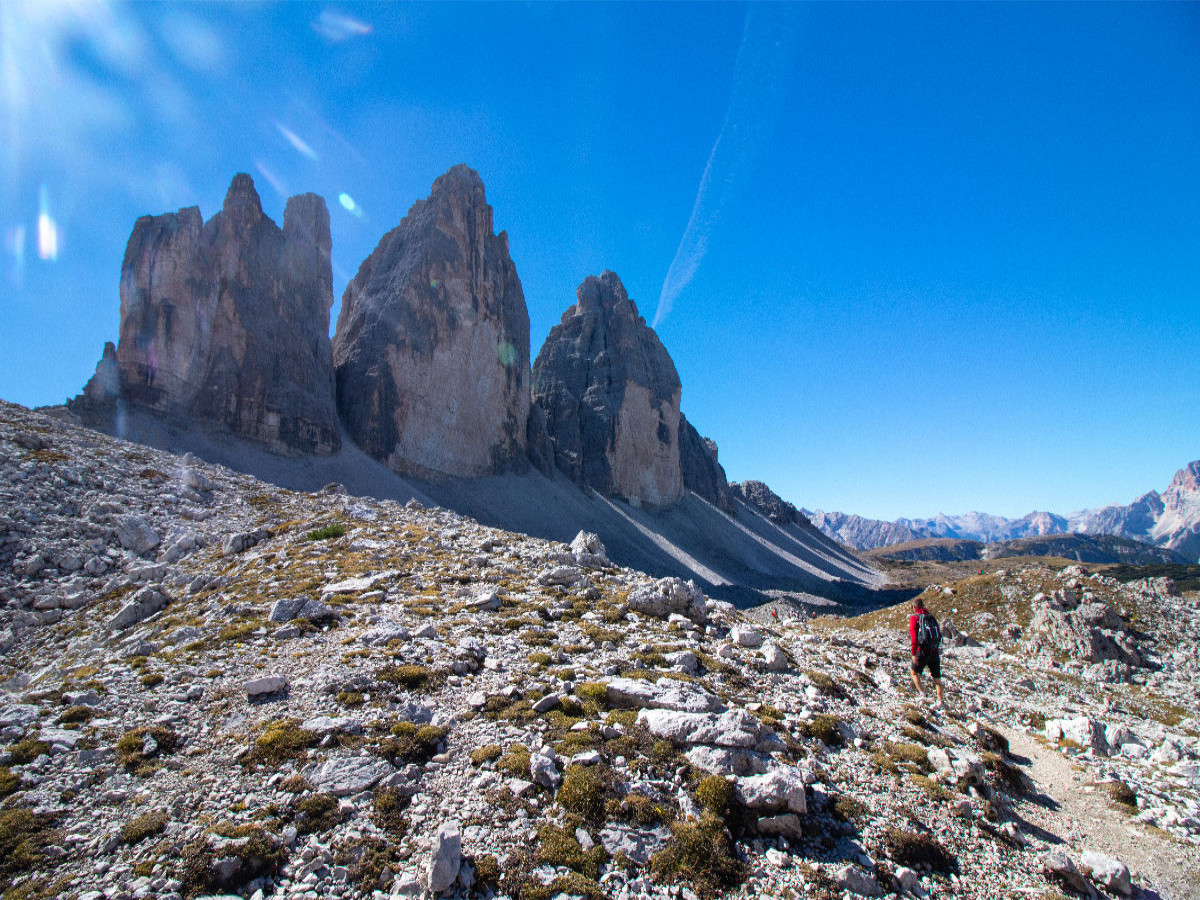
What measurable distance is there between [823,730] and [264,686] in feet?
35.7

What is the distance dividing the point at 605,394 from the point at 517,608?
440ft

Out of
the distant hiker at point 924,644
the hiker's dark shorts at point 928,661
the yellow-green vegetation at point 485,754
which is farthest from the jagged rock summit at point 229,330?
the hiker's dark shorts at point 928,661

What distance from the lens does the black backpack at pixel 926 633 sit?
52.2 ft

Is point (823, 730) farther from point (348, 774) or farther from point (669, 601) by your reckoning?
point (348, 774)

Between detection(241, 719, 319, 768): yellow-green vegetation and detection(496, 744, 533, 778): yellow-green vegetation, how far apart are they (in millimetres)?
3002

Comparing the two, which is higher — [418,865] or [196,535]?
[196,535]

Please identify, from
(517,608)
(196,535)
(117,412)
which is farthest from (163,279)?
(517,608)

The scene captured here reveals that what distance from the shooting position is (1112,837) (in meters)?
9.70

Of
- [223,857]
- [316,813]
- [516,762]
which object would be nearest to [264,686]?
[316,813]

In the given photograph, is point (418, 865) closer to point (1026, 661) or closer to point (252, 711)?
point (252, 711)

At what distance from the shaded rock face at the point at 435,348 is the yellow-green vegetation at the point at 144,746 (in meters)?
85.2

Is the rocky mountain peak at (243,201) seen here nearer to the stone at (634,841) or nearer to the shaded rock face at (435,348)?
the shaded rock face at (435,348)

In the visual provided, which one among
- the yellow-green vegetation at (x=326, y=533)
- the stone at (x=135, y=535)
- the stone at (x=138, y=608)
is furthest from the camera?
the yellow-green vegetation at (x=326, y=533)

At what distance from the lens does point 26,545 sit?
62.1ft
